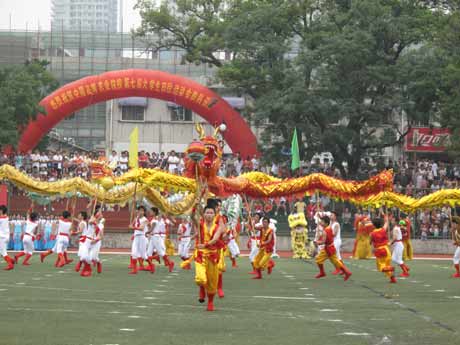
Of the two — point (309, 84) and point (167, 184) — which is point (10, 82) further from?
point (167, 184)

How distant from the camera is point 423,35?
4022cm

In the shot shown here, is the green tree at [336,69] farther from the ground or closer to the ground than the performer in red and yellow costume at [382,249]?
farther from the ground

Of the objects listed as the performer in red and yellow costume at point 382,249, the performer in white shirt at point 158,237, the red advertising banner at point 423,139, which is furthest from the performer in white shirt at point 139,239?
the red advertising banner at point 423,139

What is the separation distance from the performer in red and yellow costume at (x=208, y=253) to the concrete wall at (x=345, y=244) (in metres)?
23.4

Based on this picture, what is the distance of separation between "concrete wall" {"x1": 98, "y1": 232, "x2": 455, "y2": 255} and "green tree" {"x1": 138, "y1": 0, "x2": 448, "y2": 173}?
5.01 metres

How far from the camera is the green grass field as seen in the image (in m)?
11.6

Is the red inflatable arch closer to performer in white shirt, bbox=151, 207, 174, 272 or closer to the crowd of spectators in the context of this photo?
the crowd of spectators

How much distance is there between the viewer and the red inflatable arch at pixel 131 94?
133 feet

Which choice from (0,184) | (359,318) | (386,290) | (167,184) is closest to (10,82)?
(0,184)

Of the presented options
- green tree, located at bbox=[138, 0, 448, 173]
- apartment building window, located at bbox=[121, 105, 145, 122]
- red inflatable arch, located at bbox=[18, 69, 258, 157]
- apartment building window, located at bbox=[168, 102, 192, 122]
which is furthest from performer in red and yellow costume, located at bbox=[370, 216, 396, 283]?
apartment building window, located at bbox=[121, 105, 145, 122]

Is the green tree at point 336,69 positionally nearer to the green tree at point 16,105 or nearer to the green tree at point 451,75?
the green tree at point 451,75

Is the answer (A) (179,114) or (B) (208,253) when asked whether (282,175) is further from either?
(B) (208,253)

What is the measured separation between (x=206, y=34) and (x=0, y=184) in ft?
49.4

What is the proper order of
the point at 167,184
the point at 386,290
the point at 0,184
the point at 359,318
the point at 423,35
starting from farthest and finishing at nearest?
Answer: the point at 423,35 → the point at 0,184 → the point at 167,184 → the point at 386,290 → the point at 359,318
